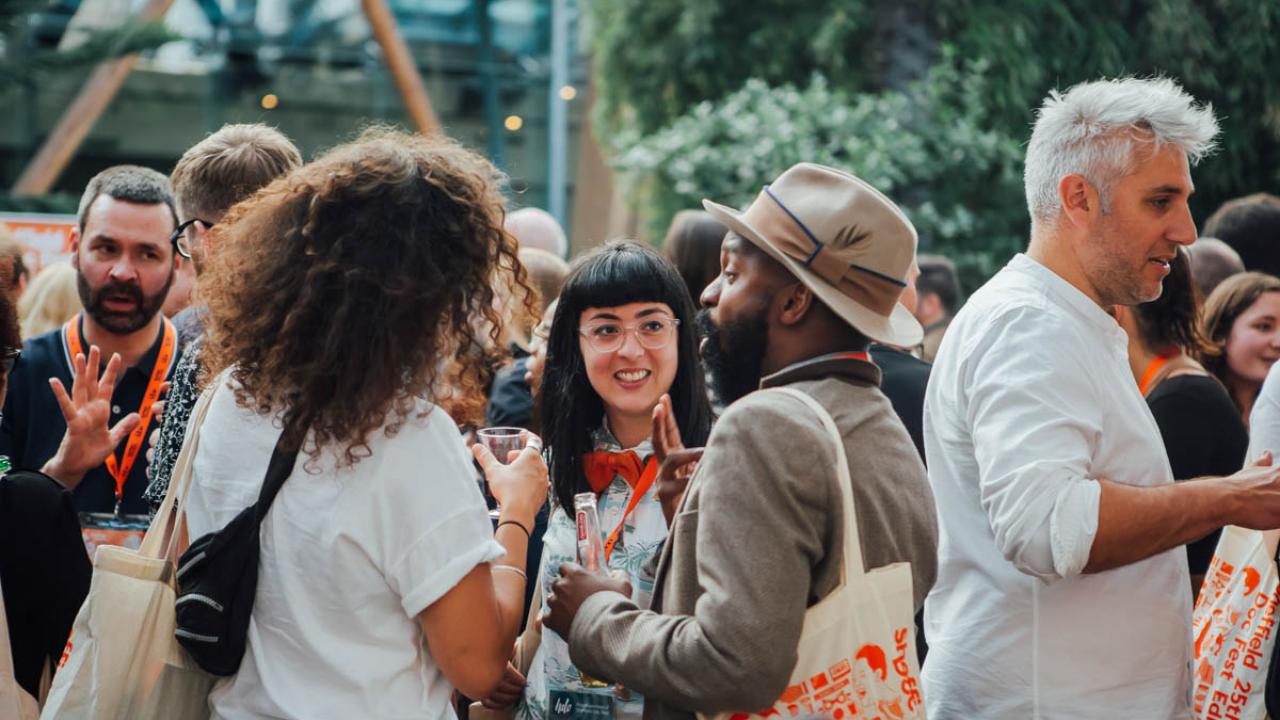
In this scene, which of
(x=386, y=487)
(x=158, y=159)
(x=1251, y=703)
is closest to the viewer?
(x=386, y=487)

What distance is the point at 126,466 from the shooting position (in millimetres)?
3988

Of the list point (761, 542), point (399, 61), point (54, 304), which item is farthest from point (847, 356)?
point (399, 61)

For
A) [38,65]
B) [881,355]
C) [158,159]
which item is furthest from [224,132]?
[158,159]

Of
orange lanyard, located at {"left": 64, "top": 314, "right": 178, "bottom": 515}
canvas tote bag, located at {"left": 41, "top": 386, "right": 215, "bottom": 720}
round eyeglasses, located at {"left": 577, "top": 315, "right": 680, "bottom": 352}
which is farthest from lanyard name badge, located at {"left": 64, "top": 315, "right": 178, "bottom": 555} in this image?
round eyeglasses, located at {"left": 577, "top": 315, "right": 680, "bottom": 352}

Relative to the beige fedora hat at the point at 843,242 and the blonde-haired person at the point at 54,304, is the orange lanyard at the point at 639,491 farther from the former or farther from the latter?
the blonde-haired person at the point at 54,304

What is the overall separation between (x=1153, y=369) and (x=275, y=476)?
2.85 meters

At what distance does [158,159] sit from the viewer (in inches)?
594

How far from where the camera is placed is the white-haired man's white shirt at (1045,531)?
2689 mm

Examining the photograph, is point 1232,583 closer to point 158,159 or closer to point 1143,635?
point 1143,635

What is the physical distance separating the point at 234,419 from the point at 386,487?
34cm

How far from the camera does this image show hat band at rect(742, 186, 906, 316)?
7.98 feet

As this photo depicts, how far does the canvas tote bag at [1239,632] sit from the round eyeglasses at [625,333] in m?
1.48

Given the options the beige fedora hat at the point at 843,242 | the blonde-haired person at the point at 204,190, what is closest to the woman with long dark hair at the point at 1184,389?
the beige fedora hat at the point at 843,242

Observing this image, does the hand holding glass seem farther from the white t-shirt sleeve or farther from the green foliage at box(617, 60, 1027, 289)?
the green foliage at box(617, 60, 1027, 289)
